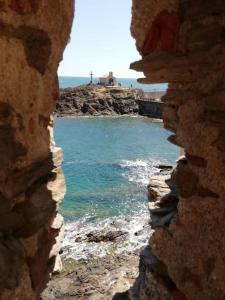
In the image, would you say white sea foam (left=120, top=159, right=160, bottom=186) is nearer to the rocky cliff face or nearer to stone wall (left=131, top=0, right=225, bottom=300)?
stone wall (left=131, top=0, right=225, bottom=300)

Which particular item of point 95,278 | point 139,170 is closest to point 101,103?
point 139,170

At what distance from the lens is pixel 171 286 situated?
14.1ft

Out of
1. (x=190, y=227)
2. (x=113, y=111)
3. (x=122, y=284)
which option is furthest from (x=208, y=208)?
(x=113, y=111)

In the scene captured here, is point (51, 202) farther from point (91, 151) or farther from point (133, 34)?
point (91, 151)

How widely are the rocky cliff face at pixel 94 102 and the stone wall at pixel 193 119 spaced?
51034 mm

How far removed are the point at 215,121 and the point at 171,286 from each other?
191 cm

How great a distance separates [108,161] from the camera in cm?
2952

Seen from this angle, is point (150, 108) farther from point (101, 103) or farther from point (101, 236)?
point (101, 236)

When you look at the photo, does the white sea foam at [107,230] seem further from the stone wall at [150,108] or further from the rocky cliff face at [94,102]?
the rocky cliff face at [94,102]

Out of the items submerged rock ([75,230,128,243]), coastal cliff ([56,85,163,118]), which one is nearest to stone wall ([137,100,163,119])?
coastal cliff ([56,85,163,118])

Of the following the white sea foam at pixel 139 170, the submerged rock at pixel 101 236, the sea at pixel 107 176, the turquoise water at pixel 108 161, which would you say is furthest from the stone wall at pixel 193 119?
the white sea foam at pixel 139 170

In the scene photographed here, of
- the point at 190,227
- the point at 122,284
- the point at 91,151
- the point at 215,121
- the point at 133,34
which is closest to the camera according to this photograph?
the point at 215,121

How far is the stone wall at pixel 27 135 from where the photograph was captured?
2965mm

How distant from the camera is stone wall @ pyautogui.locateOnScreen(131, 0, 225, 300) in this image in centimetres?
357
